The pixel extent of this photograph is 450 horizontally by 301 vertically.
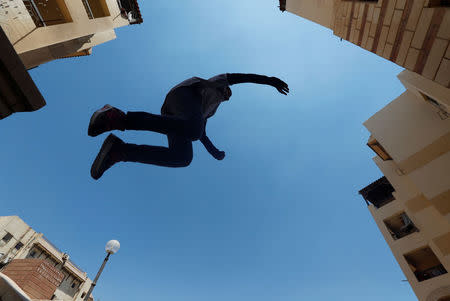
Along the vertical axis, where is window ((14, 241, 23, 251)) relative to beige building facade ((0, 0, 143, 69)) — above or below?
below

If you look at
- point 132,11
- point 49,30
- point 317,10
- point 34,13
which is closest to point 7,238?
point 132,11

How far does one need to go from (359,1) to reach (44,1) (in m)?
7.83

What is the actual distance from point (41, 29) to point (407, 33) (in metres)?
7.56

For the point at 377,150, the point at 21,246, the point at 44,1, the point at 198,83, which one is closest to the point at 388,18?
the point at 198,83

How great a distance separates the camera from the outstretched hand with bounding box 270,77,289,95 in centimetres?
414

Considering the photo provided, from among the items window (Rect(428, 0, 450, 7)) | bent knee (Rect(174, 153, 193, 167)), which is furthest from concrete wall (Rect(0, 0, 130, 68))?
window (Rect(428, 0, 450, 7))

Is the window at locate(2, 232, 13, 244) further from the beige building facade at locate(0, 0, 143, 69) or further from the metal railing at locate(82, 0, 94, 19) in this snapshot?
the metal railing at locate(82, 0, 94, 19)

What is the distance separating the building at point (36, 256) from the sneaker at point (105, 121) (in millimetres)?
23495

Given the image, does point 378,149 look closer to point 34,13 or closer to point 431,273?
point 431,273

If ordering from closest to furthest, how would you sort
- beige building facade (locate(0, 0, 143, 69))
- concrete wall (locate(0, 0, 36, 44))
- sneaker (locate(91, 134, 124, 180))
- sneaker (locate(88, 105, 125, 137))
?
sneaker (locate(88, 105, 125, 137))
sneaker (locate(91, 134, 124, 180))
concrete wall (locate(0, 0, 36, 44))
beige building facade (locate(0, 0, 143, 69))

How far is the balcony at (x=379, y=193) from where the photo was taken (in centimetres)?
1338

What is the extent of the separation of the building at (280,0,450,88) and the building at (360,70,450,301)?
115 inches

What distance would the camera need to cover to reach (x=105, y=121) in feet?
9.27

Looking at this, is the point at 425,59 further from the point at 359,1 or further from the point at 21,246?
the point at 21,246
